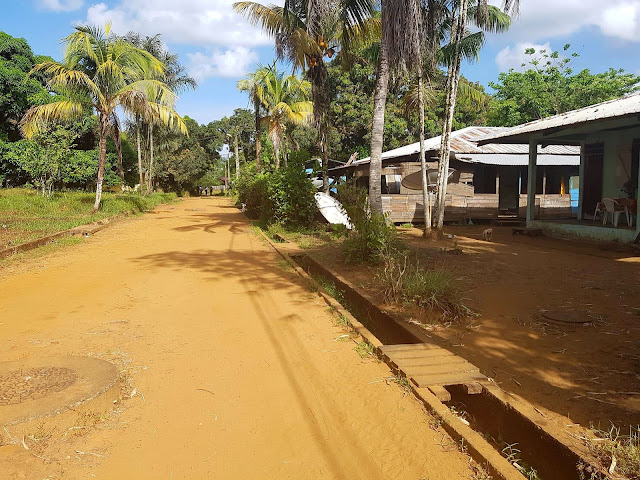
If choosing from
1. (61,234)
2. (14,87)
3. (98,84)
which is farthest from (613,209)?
(14,87)

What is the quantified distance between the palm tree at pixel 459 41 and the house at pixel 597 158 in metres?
2.22

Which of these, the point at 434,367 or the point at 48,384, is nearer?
the point at 48,384

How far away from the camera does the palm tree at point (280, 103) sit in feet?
80.2

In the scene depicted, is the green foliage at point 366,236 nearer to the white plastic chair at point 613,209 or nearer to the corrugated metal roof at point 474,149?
the white plastic chair at point 613,209

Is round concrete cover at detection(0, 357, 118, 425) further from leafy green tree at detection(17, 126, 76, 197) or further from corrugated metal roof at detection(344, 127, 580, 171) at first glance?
leafy green tree at detection(17, 126, 76, 197)

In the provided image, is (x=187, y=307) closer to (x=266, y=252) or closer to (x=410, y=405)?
(x=410, y=405)

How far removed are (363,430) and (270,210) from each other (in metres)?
13.9

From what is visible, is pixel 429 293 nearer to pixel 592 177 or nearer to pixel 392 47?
pixel 392 47

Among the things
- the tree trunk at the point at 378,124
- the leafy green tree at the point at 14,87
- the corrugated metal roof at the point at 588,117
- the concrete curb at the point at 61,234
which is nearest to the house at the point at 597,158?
the corrugated metal roof at the point at 588,117

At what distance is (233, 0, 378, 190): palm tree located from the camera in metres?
13.2

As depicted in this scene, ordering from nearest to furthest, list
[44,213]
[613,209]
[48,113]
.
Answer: [613,209] → [48,113] → [44,213]

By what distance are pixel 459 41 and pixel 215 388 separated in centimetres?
1086

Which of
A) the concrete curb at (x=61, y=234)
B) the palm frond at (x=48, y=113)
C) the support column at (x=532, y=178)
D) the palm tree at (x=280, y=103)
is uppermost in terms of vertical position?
the palm tree at (x=280, y=103)

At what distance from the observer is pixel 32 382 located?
367cm
